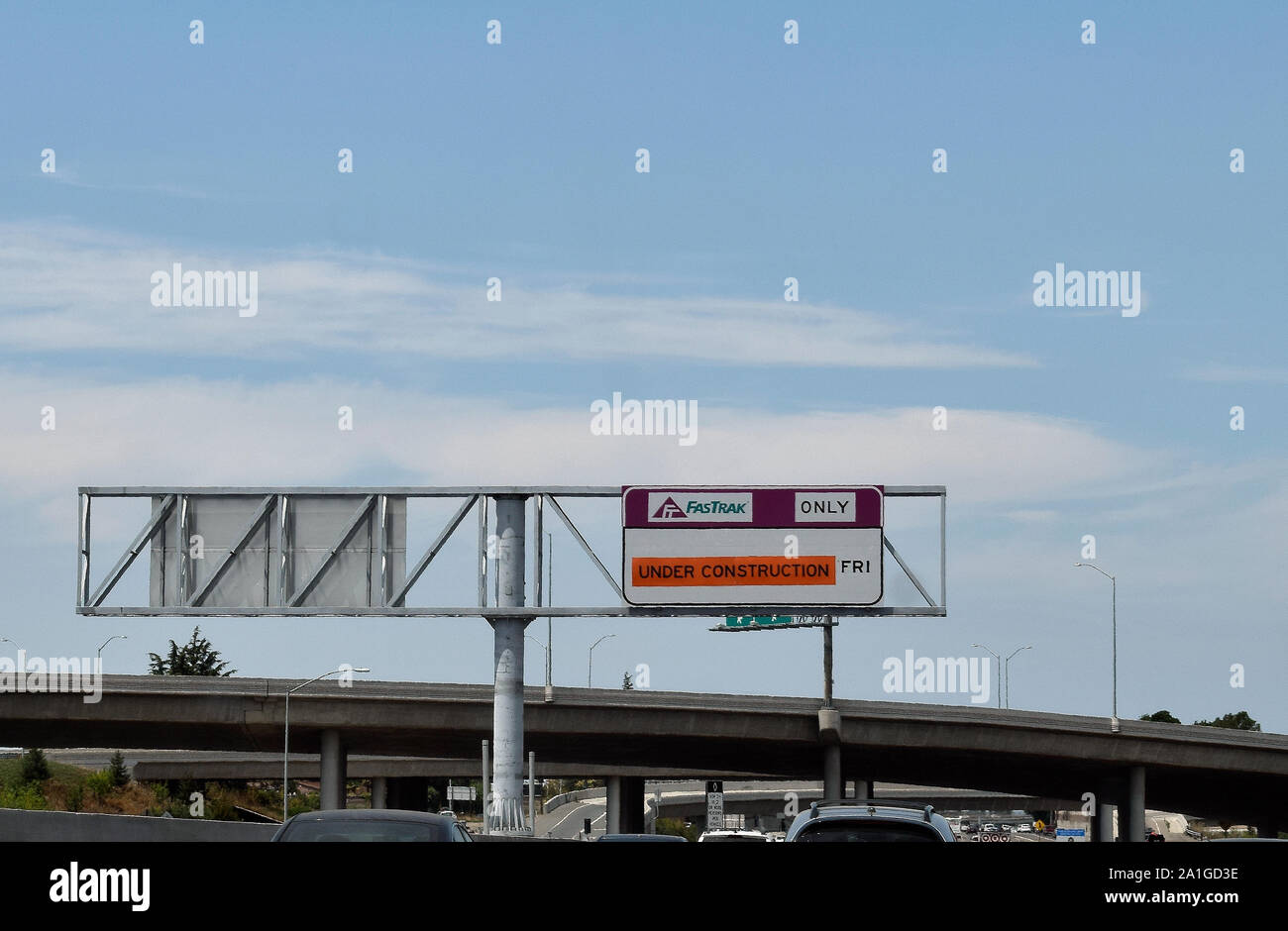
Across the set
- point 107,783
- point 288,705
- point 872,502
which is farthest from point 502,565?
point 107,783

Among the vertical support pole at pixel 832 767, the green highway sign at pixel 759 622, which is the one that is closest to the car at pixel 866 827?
the green highway sign at pixel 759 622

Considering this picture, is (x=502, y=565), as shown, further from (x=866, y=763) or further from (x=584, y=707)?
(x=866, y=763)

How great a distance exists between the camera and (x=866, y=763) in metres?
94.0

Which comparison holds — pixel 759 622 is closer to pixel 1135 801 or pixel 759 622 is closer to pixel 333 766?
pixel 333 766

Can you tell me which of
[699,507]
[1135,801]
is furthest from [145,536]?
[1135,801]

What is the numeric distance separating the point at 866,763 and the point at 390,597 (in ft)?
168

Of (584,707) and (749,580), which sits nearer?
(749,580)

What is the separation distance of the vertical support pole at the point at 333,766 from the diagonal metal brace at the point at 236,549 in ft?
106

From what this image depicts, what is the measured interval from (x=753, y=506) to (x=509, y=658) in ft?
26.2

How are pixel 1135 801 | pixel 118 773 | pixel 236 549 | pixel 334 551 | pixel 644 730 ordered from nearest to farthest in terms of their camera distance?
pixel 334 551
pixel 236 549
pixel 644 730
pixel 1135 801
pixel 118 773

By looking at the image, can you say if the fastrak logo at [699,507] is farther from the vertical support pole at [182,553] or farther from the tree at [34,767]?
the tree at [34,767]

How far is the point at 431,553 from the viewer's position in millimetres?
48125

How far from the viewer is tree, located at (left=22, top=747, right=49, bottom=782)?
96.8m
